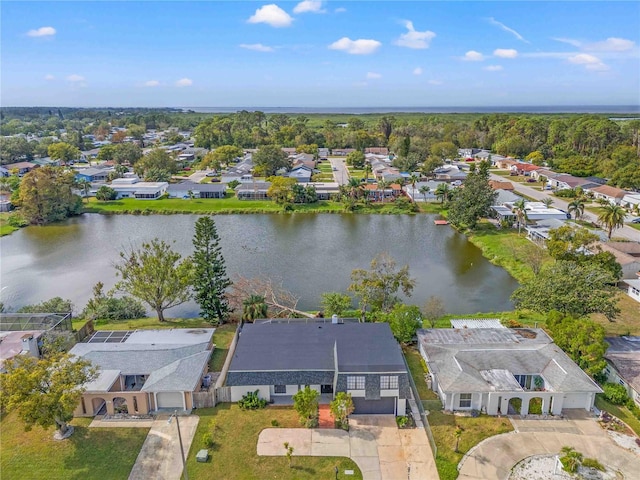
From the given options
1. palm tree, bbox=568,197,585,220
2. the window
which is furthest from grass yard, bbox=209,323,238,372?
palm tree, bbox=568,197,585,220

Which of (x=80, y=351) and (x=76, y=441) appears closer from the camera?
(x=76, y=441)

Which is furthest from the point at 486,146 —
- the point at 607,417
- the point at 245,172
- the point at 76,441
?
the point at 76,441

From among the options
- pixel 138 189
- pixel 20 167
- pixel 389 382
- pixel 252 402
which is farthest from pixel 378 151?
pixel 252 402

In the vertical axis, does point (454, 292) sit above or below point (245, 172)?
below

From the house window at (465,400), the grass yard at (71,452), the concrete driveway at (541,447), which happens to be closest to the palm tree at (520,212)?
the concrete driveway at (541,447)

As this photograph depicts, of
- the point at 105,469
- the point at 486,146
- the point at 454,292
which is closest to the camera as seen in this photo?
the point at 105,469

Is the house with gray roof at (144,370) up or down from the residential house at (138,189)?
down

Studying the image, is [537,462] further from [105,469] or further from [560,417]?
[105,469]

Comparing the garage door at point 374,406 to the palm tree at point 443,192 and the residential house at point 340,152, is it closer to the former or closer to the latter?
the palm tree at point 443,192
